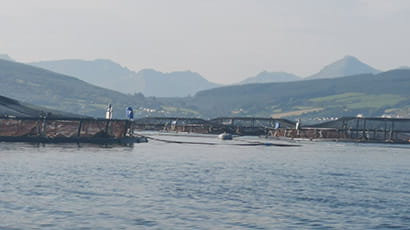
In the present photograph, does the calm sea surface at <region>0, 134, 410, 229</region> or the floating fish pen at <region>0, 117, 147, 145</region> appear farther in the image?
the floating fish pen at <region>0, 117, 147, 145</region>

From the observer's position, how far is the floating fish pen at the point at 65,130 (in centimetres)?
11800

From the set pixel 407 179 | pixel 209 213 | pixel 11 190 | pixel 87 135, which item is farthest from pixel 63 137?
pixel 209 213

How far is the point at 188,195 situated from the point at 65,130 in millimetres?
75656

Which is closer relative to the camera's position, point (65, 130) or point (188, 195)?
point (188, 195)

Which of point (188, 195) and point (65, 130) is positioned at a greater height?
point (65, 130)

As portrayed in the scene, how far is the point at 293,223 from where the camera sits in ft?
141

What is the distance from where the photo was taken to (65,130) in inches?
4985

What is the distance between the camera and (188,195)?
2147 inches

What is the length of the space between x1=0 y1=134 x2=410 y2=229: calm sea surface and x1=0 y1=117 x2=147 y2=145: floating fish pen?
30.1m

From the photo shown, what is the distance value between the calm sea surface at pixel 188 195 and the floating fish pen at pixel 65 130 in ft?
98.9

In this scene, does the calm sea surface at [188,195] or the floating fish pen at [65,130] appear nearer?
the calm sea surface at [188,195]

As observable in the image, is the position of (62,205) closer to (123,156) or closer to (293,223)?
(293,223)

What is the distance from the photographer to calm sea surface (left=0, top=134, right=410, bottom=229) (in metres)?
42.4

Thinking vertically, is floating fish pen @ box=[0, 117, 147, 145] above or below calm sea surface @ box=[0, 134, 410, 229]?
above
